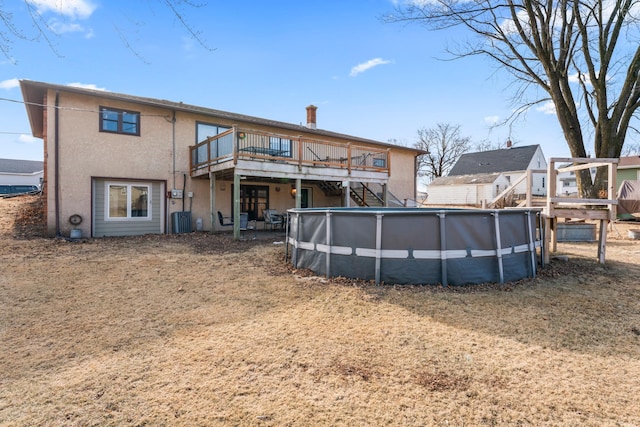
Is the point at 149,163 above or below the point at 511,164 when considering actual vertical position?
below

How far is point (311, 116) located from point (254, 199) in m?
6.12

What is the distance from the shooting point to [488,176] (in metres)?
31.2

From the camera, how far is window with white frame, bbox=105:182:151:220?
10867 millimetres

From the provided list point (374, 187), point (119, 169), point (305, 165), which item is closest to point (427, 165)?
point (374, 187)

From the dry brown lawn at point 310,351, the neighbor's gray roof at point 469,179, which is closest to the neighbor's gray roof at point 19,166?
the dry brown lawn at point 310,351

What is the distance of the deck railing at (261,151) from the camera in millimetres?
9938

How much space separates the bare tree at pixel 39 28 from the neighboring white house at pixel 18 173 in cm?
3503

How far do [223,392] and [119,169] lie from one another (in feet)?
35.0

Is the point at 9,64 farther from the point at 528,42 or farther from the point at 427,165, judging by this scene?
the point at 427,165

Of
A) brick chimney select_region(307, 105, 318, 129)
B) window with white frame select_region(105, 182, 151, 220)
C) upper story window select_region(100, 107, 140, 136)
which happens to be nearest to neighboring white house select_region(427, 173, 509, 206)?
brick chimney select_region(307, 105, 318, 129)

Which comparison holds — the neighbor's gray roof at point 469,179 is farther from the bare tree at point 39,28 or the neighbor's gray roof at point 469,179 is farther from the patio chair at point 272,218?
the bare tree at point 39,28

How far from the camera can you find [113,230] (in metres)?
10.9

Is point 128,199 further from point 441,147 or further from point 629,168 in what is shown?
point 441,147

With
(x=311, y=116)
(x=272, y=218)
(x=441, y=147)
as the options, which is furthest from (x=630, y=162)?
(x=272, y=218)
